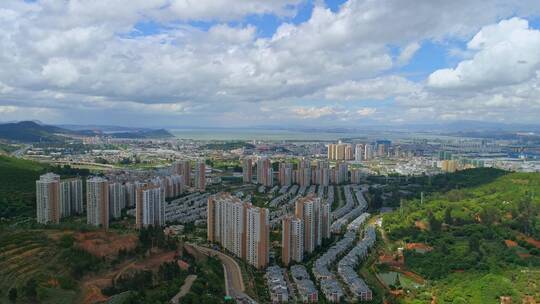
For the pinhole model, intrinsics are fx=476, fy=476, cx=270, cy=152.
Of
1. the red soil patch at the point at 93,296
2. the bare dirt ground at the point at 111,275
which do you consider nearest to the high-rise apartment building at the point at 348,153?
the bare dirt ground at the point at 111,275

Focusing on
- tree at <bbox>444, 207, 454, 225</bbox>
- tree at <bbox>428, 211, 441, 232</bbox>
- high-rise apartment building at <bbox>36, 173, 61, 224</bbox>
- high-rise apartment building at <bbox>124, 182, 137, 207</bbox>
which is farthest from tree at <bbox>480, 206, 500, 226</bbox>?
high-rise apartment building at <bbox>36, 173, 61, 224</bbox>

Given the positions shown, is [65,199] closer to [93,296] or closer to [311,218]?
[311,218]

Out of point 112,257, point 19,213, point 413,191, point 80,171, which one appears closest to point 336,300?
point 112,257

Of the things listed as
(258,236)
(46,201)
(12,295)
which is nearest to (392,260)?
(258,236)

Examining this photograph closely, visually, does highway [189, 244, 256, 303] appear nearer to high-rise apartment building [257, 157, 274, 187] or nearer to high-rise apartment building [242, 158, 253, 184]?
high-rise apartment building [257, 157, 274, 187]

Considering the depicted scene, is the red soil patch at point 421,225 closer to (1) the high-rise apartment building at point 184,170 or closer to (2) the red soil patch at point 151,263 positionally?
(2) the red soil patch at point 151,263

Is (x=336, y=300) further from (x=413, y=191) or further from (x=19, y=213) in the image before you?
(x=413, y=191)
